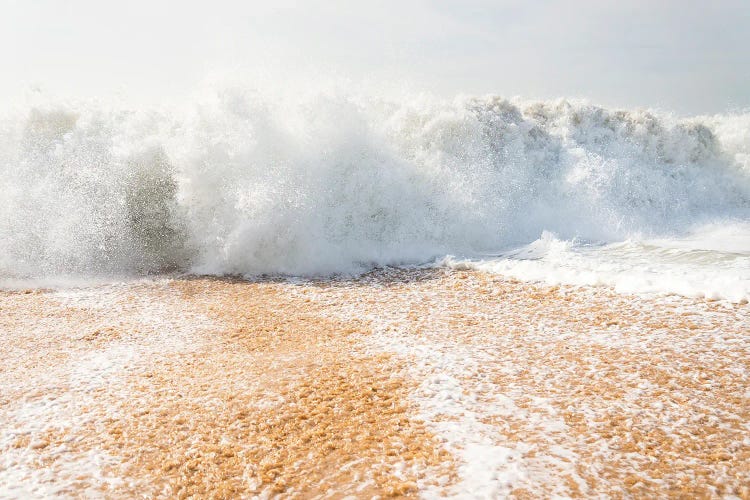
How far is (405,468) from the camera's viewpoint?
12.1 feet

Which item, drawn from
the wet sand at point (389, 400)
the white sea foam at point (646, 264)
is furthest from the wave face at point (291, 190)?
the wet sand at point (389, 400)

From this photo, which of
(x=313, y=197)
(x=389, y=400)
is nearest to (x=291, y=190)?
(x=313, y=197)

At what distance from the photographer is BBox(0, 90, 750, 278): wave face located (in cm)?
1170

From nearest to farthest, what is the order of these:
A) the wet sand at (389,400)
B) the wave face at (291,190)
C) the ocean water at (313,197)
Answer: the wet sand at (389,400) → the ocean water at (313,197) → the wave face at (291,190)

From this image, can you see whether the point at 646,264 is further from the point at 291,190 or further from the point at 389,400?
the point at 291,190

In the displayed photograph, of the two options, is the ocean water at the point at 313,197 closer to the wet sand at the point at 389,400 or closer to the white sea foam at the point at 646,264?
the white sea foam at the point at 646,264

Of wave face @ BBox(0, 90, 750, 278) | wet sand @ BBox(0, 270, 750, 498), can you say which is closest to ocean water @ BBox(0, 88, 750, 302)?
wave face @ BBox(0, 90, 750, 278)

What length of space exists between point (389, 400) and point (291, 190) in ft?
27.8

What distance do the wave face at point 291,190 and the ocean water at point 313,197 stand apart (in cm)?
4

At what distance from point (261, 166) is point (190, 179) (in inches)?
74.9

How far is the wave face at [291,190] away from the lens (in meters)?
11.7

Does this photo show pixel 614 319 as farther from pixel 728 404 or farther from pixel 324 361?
pixel 324 361

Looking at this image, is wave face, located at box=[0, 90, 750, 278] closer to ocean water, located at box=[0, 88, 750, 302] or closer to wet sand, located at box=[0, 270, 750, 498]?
ocean water, located at box=[0, 88, 750, 302]

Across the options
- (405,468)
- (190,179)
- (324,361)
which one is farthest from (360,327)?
(190,179)
